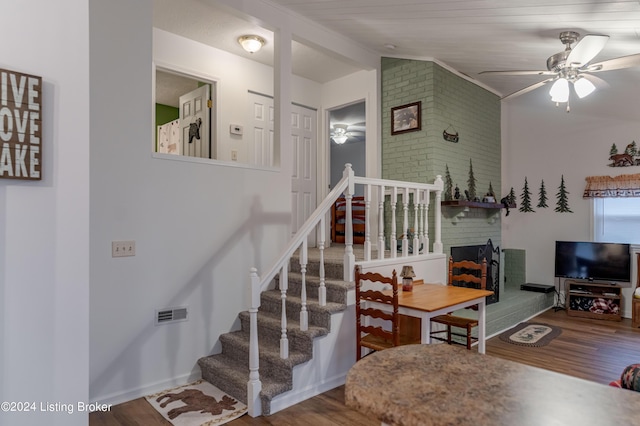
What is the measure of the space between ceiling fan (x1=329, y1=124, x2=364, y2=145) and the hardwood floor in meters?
4.54

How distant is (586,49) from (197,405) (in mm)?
3938

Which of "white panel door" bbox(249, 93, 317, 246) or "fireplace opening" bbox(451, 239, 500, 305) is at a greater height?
"white panel door" bbox(249, 93, 317, 246)

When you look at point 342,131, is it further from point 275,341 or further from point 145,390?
point 145,390

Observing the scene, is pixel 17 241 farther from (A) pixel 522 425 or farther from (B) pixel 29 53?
(A) pixel 522 425

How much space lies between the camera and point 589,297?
5.39m

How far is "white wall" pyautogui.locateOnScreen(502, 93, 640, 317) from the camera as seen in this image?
17.7ft

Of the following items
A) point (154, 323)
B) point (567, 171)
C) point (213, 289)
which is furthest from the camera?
point (567, 171)

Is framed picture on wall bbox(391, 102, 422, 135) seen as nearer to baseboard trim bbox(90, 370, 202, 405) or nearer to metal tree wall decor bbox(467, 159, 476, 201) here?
metal tree wall decor bbox(467, 159, 476, 201)

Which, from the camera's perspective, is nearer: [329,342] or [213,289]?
[329,342]

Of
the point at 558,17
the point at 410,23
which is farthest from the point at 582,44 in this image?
the point at 410,23

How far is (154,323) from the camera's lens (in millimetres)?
3154

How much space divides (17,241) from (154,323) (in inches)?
63.3

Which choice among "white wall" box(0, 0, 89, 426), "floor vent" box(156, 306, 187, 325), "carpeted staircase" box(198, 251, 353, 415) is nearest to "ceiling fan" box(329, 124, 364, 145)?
"carpeted staircase" box(198, 251, 353, 415)

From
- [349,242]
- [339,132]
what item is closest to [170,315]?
[349,242]
